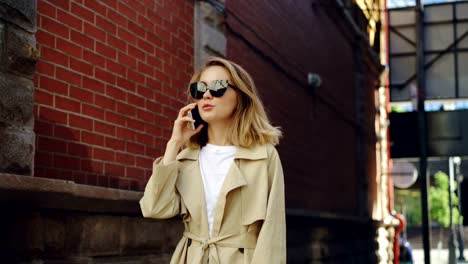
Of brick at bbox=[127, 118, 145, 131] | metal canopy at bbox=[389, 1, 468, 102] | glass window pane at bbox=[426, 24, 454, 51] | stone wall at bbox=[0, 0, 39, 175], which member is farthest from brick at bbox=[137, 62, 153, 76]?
glass window pane at bbox=[426, 24, 454, 51]

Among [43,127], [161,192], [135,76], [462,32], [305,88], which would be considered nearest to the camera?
[161,192]

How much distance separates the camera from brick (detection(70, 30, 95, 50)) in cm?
469

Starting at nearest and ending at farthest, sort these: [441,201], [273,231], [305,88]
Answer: [273,231] < [305,88] < [441,201]

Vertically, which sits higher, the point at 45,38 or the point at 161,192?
the point at 45,38

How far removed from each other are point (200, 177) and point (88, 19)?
198cm

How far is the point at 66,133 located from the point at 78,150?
160 mm

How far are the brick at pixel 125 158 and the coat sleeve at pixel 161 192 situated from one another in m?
1.98

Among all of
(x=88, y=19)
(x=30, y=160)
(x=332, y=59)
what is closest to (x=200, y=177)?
(x=30, y=160)

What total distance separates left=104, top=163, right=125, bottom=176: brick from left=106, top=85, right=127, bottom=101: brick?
461 millimetres

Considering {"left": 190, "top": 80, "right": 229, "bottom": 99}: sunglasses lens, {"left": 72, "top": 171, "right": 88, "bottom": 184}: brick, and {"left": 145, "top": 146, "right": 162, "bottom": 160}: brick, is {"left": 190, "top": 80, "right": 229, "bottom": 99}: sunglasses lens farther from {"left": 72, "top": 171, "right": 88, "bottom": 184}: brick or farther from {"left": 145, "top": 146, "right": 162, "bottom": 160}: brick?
{"left": 145, "top": 146, "right": 162, "bottom": 160}: brick

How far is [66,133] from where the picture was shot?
14.9 ft

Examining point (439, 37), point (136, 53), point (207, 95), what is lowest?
point (207, 95)

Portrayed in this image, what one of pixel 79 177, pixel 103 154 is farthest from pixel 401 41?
pixel 79 177

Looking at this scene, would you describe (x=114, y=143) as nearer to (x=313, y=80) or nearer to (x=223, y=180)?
(x=223, y=180)
